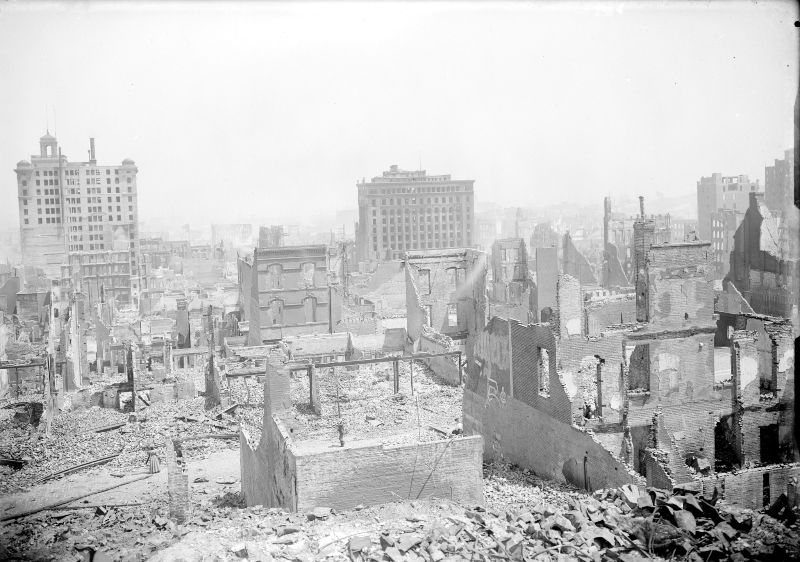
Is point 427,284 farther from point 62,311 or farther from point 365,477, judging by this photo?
point 365,477

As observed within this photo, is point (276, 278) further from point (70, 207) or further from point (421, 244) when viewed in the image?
point (421, 244)

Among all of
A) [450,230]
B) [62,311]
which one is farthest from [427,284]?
[450,230]

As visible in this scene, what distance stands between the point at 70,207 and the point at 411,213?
40816 mm

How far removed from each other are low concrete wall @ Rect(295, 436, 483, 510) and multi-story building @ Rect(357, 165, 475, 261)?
79.8 m

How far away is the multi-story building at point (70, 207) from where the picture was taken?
7506 cm

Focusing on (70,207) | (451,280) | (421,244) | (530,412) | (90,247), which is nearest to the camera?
(530,412)

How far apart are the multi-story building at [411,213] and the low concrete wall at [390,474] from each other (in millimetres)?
79781

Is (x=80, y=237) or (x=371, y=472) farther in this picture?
(x=80, y=237)

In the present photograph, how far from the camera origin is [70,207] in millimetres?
89000

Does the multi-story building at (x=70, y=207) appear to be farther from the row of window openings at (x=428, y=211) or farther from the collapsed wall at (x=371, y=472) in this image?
the collapsed wall at (x=371, y=472)

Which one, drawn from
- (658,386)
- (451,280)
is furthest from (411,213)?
(658,386)

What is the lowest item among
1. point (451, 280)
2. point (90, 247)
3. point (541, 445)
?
point (541, 445)

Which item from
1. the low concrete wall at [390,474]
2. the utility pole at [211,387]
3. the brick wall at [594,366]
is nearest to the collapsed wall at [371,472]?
the low concrete wall at [390,474]

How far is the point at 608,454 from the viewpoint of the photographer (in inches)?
747
